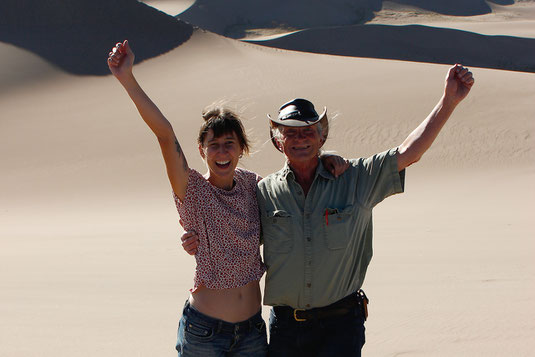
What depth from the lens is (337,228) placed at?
8.93 feet

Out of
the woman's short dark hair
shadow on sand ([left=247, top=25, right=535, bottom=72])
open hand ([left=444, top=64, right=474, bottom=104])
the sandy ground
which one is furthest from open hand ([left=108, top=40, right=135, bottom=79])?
shadow on sand ([left=247, top=25, right=535, bottom=72])

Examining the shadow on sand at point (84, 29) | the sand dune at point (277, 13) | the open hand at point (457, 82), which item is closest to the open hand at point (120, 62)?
the open hand at point (457, 82)

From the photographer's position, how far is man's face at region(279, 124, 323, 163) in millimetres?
2830

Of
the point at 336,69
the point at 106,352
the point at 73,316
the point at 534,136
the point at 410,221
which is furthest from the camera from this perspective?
the point at 336,69

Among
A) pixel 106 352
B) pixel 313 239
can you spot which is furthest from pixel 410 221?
pixel 313 239

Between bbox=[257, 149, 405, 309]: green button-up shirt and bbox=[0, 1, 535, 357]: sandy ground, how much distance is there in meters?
0.43

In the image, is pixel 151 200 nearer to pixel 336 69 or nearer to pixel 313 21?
pixel 336 69

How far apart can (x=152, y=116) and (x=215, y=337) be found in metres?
0.92

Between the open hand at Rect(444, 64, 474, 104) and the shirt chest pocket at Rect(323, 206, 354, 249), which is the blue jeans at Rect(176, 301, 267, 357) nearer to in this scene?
the shirt chest pocket at Rect(323, 206, 354, 249)

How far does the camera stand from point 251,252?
275 cm

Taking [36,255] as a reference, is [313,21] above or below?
above

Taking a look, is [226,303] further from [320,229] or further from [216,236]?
[320,229]

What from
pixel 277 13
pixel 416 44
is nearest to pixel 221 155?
pixel 416 44

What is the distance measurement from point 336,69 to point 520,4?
66442mm
